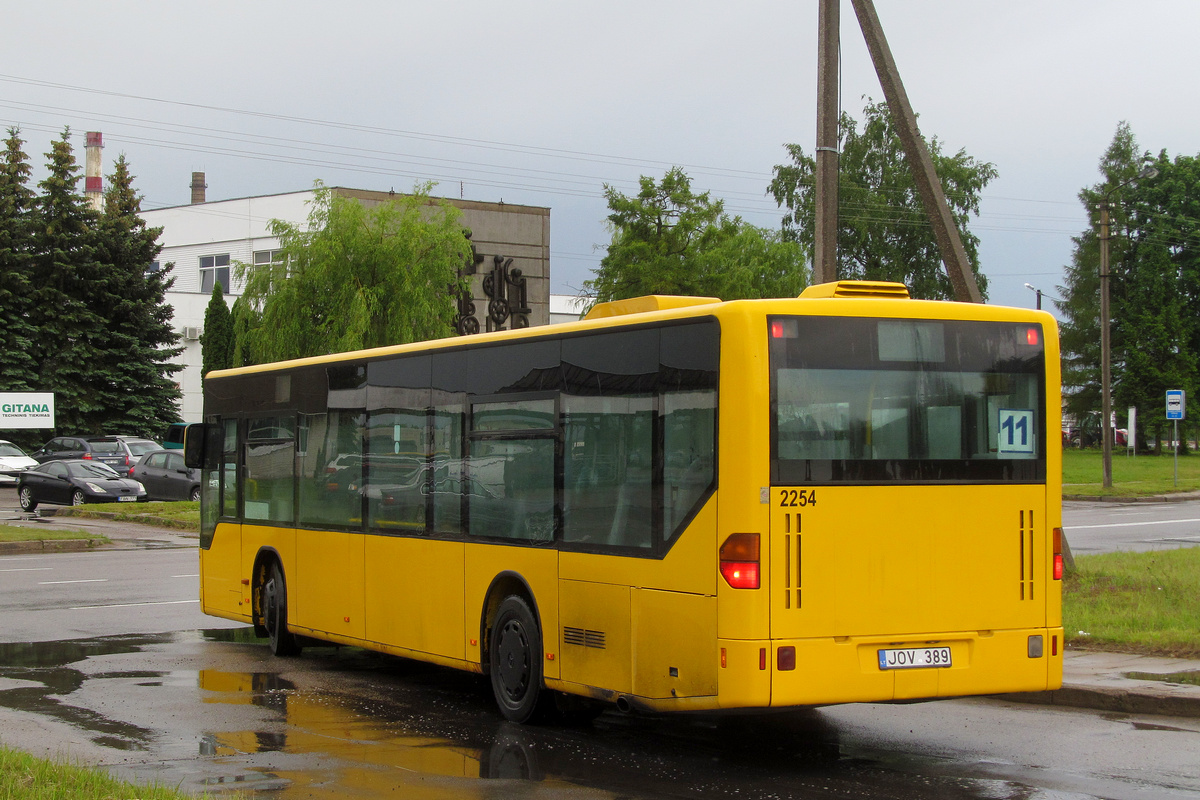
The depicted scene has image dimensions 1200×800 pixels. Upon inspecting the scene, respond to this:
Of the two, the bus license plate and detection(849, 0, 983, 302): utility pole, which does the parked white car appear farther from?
the bus license plate

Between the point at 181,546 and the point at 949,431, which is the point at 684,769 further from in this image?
the point at 181,546

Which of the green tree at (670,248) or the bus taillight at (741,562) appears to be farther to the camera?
the green tree at (670,248)

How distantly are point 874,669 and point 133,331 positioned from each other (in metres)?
52.9

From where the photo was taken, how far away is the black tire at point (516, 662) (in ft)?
29.5

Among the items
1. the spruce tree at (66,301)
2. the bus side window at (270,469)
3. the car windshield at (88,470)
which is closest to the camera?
the bus side window at (270,469)

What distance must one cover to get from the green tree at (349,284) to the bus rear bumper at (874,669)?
118 ft

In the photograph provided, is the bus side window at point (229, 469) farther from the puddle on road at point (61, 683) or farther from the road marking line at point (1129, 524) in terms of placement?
the road marking line at point (1129, 524)

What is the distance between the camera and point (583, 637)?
332 inches

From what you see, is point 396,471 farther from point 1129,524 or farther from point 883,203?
point 883,203

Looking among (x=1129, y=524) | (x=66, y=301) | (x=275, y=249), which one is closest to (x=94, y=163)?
(x=275, y=249)

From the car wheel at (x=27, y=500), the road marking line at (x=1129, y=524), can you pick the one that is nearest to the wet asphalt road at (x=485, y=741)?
the road marking line at (x=1129, y=524)

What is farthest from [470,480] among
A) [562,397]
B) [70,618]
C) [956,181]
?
[956,181]

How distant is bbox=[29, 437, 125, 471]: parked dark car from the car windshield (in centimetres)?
747

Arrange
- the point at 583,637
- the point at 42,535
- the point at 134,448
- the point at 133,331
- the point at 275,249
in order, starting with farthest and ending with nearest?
1. the point at 275,249
2. the point at 133,331
3. the point at 134,448
4. the point at 42,535
5. the point at 583,637
